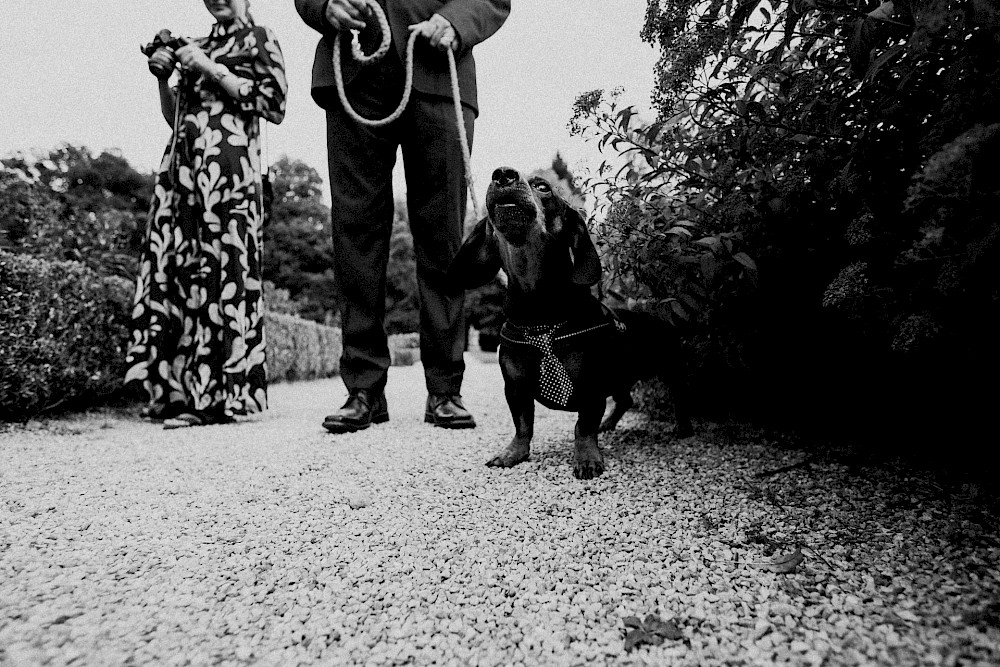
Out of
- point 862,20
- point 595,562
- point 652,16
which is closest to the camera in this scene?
point 862,20

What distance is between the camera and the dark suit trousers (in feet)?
9.61

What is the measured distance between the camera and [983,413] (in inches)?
62.2

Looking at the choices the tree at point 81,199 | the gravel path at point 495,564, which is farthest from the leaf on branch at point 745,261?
the tree at point 81,199

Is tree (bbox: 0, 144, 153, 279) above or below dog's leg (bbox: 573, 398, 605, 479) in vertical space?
above

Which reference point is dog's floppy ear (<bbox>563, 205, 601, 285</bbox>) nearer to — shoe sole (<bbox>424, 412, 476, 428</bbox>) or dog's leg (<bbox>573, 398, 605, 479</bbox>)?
dog's leg (<bbox>573, 398, 605, 479</bbox>)

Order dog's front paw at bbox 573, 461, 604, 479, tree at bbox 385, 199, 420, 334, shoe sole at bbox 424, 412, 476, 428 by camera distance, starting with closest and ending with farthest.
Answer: dog's front paw at bbox 573, 461, 604, 479
shoe sole at bbox 424, 412, 476, 428
tree at bbox 385, 199, 420, 334

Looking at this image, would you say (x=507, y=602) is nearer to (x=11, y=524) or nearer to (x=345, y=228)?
(x=11, y=524)

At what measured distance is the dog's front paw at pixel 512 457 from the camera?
2172 millimetres

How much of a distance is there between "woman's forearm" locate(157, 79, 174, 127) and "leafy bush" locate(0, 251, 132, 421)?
1.17 m

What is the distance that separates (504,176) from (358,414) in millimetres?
1497

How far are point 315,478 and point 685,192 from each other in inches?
67.1

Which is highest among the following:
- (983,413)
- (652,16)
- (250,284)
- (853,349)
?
(652,16)

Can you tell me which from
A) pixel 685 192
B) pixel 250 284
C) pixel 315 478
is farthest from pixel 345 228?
pixel 685 192

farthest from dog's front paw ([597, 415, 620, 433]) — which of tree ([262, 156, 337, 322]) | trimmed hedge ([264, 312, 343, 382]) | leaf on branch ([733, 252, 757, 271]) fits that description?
tree ([262, 156, 337, 322])
